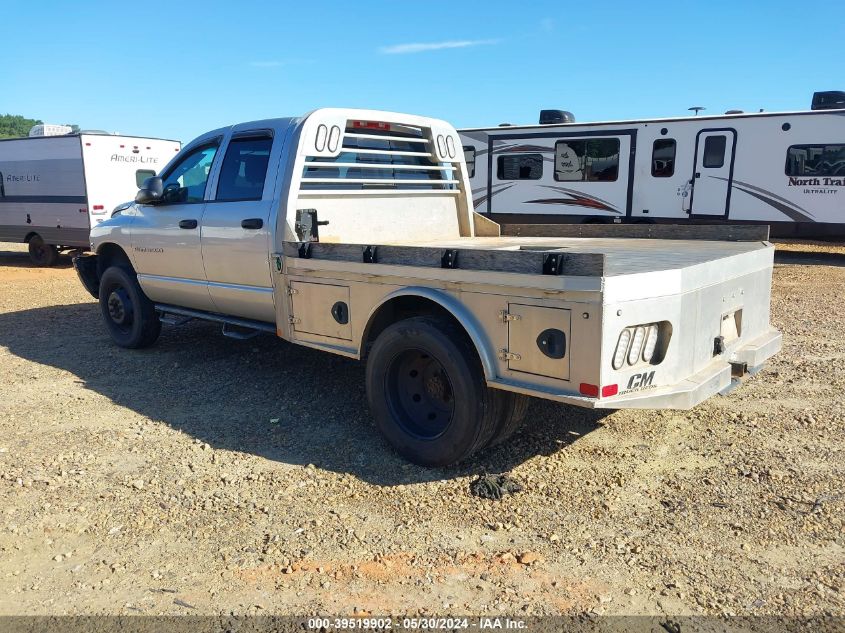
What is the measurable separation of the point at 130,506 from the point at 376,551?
1497 mm

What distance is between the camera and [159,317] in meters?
6.87

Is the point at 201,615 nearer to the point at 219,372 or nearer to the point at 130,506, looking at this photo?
the point at 130,506

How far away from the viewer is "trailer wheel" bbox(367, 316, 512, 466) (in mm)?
3830

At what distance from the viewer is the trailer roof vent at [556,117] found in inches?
637

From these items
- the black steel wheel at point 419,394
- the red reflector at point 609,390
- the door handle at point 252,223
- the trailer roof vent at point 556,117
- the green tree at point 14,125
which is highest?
the green tree at point 14,125

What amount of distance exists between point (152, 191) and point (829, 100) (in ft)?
43.4

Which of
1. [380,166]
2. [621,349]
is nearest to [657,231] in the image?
[380,166]

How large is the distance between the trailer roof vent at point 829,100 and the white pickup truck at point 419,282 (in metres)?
10.2

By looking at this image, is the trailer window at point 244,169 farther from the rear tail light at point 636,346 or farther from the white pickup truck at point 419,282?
the rear tail light at point 636,346

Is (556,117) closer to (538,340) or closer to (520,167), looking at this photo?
(520,167)

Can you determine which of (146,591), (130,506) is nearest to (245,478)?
(130,506)

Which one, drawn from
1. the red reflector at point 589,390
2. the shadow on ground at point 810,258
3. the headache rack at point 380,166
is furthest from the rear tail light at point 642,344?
the shadow on ground at point 810,258

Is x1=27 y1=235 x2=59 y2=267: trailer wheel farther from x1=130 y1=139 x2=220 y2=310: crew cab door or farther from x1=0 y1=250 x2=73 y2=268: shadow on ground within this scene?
x1=130 y1=139 x2=220 y2=310: crew cab door

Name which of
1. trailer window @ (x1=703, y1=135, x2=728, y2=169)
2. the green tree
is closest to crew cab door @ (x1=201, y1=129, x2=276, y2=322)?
trailer window @ (x1=703, y1=135, x2=728, y2=169)
